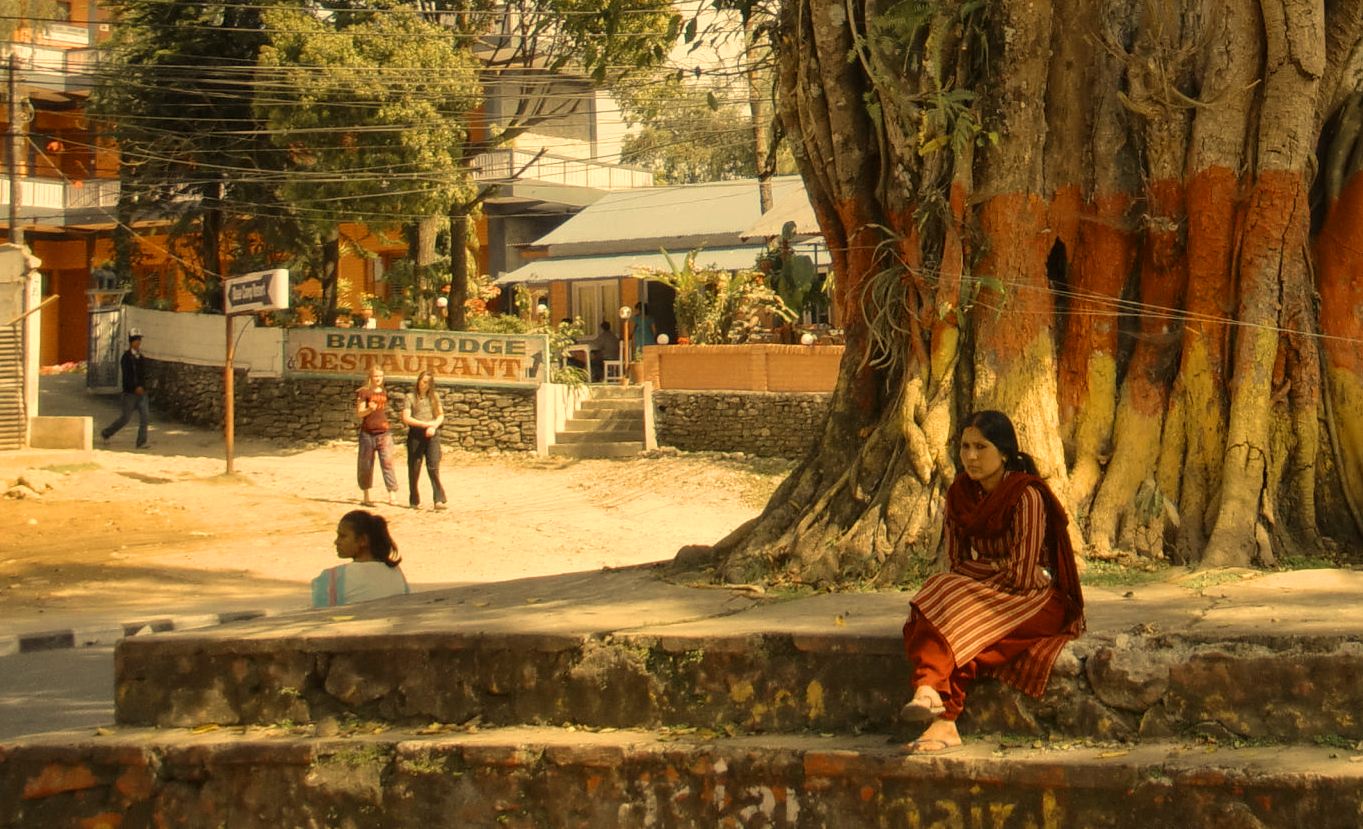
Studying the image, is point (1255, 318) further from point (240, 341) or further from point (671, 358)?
point (240, 341)

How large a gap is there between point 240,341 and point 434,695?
68.8 ft

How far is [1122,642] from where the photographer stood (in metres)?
5.20

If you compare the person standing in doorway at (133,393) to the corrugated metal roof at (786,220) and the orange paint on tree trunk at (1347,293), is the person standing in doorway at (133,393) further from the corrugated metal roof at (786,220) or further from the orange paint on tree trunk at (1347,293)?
the orange paint on tree trunk at (1347,293)

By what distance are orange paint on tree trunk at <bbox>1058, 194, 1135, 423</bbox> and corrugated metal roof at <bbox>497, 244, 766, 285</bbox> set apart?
2327cm

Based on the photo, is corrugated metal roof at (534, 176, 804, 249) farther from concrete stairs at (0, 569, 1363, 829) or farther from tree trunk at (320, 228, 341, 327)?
concrete stairs at (0, 569, 1363, 829)

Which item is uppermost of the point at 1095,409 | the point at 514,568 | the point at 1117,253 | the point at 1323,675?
the point at 1117,253

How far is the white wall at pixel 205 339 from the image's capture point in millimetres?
25547

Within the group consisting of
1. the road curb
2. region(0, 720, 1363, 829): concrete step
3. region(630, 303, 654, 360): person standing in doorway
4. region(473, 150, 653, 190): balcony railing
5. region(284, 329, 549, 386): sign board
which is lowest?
the road curb

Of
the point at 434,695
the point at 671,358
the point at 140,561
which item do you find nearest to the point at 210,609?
the point at 140,561

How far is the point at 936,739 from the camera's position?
5.09 metres

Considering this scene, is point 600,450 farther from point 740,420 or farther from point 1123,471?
point 1123,471

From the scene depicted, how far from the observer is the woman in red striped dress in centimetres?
509

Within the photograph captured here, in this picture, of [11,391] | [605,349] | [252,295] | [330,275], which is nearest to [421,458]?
[252,295]

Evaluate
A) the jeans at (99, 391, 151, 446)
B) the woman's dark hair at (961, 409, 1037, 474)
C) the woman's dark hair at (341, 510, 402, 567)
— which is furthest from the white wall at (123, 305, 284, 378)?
the woman's dark hair at (961, 409, 1037, 474)
